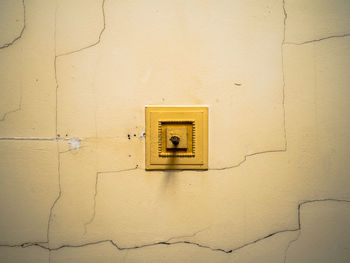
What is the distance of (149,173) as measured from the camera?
698 millimetres

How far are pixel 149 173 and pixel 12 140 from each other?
1.54 feet

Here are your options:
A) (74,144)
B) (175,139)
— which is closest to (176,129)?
(175,139)

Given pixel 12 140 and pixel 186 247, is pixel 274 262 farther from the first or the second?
pixel 12 140

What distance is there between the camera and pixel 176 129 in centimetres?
68

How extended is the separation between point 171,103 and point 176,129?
9cm

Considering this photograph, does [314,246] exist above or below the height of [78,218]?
below

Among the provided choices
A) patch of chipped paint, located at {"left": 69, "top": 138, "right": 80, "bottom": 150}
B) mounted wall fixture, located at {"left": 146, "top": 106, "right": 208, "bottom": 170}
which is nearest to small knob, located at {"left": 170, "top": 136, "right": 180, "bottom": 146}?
mounted wall fixture, located at {"left": 146, "top": 106, "right": 208, "bottom": 170}

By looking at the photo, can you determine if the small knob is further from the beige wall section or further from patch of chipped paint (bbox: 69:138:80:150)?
patch of chipped paint (bbox: 69:138:80:150)

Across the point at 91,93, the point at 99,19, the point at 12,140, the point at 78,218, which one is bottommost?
the point at 78,218

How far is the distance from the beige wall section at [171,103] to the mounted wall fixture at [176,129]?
0.10 ft

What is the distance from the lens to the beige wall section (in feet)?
2.26

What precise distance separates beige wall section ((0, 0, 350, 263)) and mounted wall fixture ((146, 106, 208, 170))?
0.03m

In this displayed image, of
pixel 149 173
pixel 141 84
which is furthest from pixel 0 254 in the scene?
pixel 141 84

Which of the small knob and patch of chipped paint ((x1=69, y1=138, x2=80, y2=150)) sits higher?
the small knob
